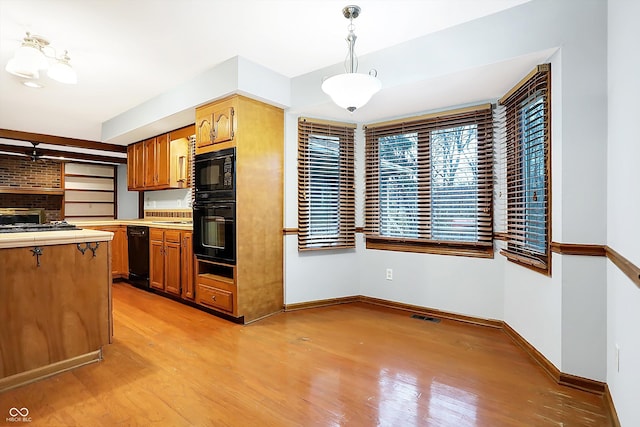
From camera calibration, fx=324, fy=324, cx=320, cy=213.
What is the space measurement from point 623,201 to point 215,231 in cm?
303

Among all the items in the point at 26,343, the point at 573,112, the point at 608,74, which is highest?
the point at 608,74

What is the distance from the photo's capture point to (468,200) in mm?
3119

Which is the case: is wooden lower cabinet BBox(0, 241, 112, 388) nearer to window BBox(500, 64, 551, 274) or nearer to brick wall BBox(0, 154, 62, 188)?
window BBox(500, 64, 551, 274)

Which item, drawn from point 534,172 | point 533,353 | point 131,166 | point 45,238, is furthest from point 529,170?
point 131,166

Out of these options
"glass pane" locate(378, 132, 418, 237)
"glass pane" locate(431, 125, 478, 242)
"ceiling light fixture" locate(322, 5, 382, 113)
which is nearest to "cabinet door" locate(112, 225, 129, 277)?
"glass pane" locate(378, 132, 418, 237)

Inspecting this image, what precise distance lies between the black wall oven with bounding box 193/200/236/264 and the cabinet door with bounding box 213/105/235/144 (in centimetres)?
62

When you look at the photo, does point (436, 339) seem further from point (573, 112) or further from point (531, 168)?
point (573, 112)

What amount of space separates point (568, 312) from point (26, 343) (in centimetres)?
328

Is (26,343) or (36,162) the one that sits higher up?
(36,162)

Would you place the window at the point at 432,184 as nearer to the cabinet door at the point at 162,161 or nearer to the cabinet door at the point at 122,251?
the cabinet door at the point at 162,161

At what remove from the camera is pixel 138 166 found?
5.06 meters

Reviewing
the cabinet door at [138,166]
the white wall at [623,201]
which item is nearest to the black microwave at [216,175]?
the cabinet door at [138,166]

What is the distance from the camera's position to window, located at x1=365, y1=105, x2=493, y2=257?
304cm

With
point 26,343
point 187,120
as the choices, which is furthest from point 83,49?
point 26,343
